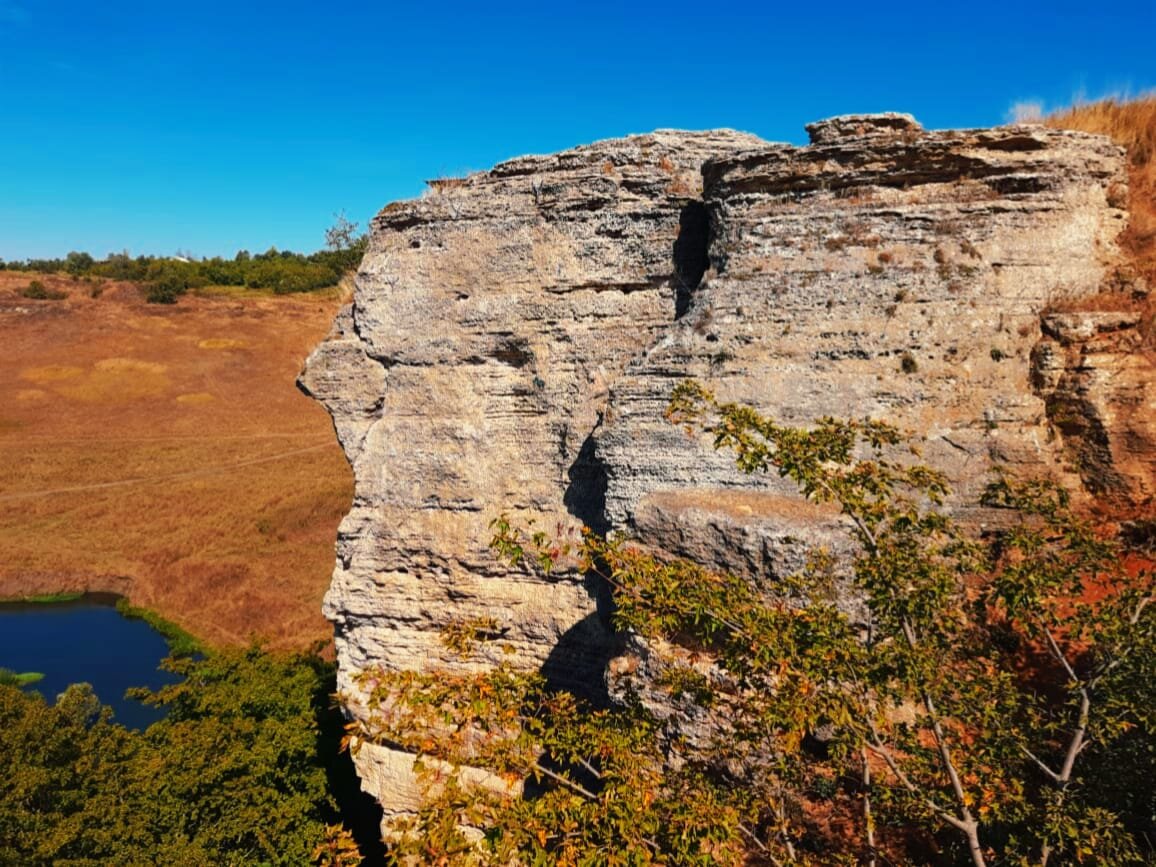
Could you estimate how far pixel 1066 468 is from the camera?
8375 millimetres

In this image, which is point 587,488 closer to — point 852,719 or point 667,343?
point 667,343

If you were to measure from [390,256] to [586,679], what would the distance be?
770cm

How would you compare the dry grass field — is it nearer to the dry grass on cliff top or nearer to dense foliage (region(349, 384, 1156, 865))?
dense foliage (region(349, 384, 1156, 865))

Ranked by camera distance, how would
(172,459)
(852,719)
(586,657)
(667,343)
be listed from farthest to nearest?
(172,459) → (586,657) → (667,343) → (852,719)

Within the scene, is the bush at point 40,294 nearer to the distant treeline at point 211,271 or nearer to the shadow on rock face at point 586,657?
the distant treeline at point 211,271

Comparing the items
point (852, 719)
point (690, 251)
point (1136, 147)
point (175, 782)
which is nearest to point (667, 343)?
point (690, 251)

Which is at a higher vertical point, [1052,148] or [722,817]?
[1052,148]

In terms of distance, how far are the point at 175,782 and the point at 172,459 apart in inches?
1512

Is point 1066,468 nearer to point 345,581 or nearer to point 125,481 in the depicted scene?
point 345,581

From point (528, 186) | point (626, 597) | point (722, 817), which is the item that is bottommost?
point (722, 817)

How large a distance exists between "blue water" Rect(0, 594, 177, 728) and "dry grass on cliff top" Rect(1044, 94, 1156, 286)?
2737 centimetres

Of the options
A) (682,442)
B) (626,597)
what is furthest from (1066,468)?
(626,597)

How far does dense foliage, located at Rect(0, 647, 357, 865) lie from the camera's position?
412 inches

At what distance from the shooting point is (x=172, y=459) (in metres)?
44.3
